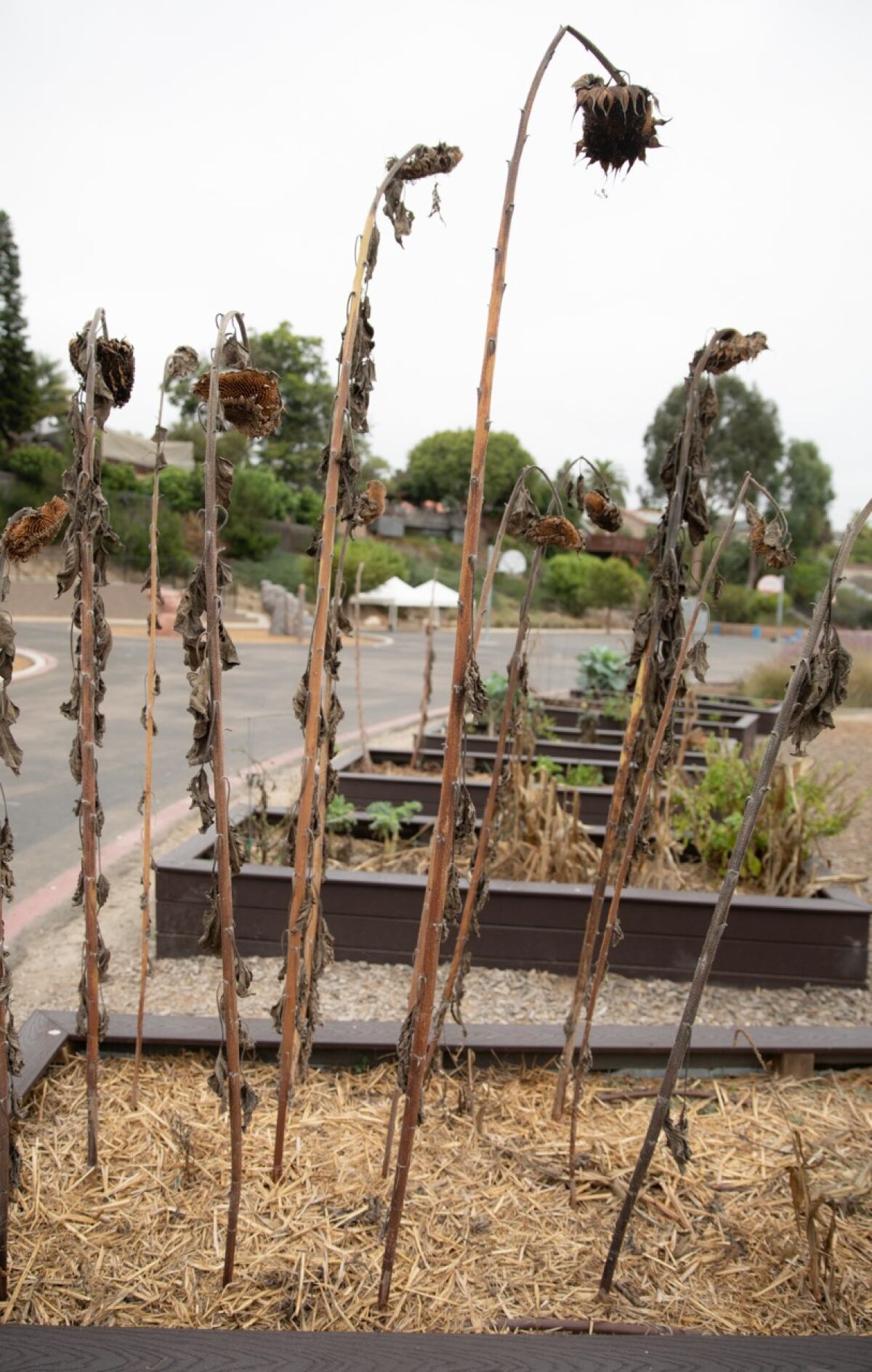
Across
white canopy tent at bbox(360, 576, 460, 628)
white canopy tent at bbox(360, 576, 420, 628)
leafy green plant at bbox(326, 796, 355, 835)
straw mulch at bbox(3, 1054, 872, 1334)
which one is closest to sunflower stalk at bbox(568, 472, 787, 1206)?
straw mulch at bbox(3, 1054, 872, 1334)

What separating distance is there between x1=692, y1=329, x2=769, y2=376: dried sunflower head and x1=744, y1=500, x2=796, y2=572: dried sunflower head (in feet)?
0.96

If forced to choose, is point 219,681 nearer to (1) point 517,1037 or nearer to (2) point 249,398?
(2) point 249,398

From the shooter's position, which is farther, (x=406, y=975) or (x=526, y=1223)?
(x=406, y=975)

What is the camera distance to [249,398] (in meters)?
1.39

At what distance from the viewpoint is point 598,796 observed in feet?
16.9

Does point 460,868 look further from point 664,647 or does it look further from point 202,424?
point 202,424

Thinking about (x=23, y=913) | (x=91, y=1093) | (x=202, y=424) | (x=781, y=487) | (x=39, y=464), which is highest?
(x=781, y=487)

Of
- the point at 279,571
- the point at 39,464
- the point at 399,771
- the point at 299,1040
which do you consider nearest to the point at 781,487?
the point at 279,571

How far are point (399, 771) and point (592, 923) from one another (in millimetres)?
4176

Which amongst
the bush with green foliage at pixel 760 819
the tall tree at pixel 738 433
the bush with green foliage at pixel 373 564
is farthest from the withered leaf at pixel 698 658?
the tall tree at pixel 738 433

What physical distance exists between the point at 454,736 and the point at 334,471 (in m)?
0.50

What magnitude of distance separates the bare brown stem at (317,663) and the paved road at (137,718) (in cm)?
39

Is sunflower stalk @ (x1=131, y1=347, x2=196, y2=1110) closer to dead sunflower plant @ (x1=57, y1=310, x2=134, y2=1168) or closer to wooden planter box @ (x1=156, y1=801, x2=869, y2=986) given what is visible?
dead sunflower plant @ (x1=57, y1=310, x2=134, y2=1168)

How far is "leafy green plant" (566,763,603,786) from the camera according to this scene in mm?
5625
